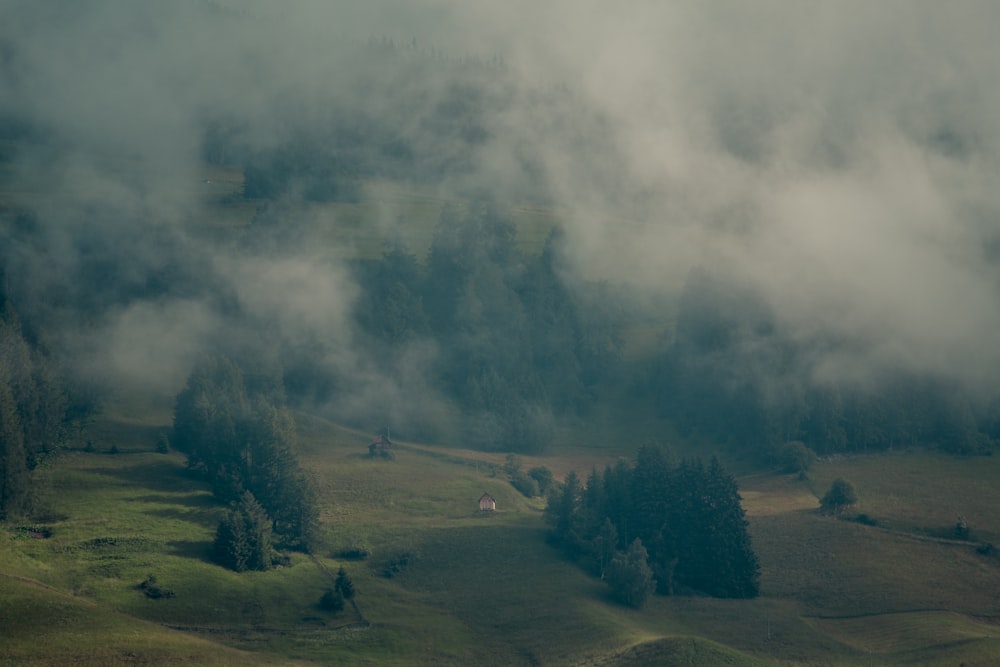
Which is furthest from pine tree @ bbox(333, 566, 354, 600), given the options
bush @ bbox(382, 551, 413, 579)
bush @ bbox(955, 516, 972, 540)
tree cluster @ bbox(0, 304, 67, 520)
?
bush @ bbox(955, 516, 972, 540)

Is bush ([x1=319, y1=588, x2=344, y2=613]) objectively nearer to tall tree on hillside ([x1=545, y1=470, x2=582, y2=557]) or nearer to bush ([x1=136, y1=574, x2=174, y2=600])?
bush ([x1=136, y1=574, x2=174, y2=600])

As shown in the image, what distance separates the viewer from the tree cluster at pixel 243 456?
126 meters

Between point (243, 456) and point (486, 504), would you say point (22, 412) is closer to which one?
point (243, 456)

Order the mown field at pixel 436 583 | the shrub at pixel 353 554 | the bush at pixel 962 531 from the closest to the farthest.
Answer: the mown field at pixel 436 583 < the shrub at pixel 353 554 < the bush at pixel 962 531

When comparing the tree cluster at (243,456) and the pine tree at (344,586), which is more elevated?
the tree cluster at (243,456)

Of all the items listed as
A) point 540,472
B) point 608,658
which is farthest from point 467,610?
point 540,472

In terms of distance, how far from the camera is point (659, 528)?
141 metres

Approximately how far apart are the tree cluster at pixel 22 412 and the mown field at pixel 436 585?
3450mm

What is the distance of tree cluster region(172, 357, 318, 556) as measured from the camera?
412 feet

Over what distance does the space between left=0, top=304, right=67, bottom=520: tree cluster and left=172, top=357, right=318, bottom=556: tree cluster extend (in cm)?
1715

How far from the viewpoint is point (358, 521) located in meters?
139

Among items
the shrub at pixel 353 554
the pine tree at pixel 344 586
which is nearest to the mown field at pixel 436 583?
the shrub at pixel 353 554

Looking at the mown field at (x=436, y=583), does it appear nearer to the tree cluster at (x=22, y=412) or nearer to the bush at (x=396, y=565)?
the bush at (x=396, y=565)

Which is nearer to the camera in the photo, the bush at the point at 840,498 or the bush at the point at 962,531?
the bush at the point at 962,531
